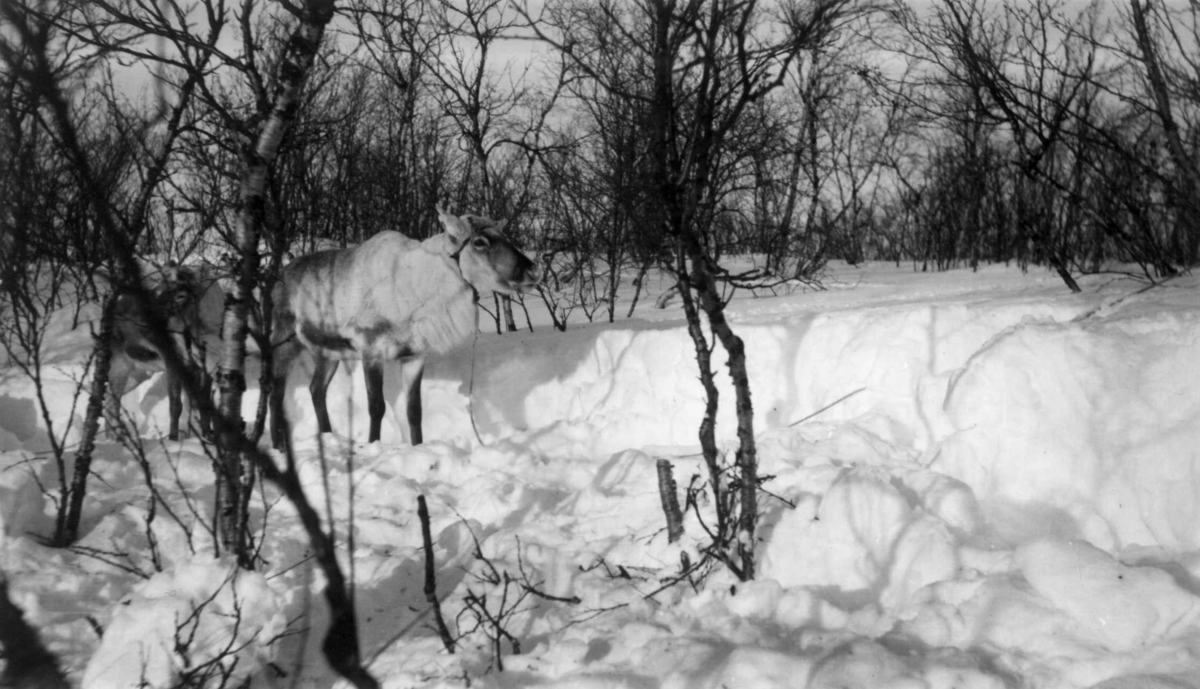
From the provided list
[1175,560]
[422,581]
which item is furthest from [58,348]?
[1175,560]

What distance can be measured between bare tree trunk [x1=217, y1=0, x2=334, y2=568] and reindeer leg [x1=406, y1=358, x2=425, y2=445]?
2.72 metres

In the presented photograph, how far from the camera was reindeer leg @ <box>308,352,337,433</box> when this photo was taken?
684 cm

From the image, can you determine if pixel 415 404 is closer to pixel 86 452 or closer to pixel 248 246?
pixel 86 452

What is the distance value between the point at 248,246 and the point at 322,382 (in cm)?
371

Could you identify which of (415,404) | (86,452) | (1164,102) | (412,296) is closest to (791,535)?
(86,452)

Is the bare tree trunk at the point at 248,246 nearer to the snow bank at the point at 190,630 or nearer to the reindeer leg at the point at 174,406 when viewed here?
the snow bank at the point at 190,630

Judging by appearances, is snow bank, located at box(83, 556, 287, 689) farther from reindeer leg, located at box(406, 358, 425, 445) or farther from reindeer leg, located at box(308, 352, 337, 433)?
reindeer leg, located at box(308, 352, 337, 433)

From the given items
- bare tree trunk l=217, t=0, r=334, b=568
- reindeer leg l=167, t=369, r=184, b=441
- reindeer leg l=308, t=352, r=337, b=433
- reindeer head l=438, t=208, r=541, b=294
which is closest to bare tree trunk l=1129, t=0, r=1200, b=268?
reindeer head l=438, t=208, r=541, b=294

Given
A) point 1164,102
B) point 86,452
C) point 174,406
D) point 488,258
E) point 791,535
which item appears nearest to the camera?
point 791,535

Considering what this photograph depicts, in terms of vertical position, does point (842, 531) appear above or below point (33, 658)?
below

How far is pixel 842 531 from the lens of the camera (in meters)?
3.52

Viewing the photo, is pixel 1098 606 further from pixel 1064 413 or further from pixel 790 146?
pixel 790 146

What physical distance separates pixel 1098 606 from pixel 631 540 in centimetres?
195

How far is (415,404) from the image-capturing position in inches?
256
